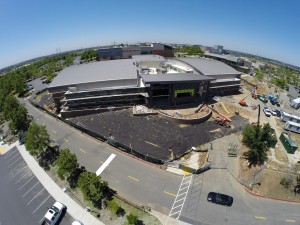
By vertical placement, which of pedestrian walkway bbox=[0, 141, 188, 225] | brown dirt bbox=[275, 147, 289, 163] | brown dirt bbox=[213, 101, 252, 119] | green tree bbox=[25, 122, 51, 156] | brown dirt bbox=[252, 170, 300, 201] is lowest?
brown dirt bbox=[252, 170, 300, 201]

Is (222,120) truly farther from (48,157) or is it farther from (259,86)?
(48,157)

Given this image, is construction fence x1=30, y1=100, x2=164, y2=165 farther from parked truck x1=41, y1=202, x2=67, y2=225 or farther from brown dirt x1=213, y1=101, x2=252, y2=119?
brown dirt x1=213, y1=101, x2=252, y2=119

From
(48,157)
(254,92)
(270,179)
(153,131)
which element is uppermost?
(254,92)

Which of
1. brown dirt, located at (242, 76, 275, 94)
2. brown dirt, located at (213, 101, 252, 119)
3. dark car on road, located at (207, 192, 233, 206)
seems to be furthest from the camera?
brown dirt, located at (242, 76, 275, 94)

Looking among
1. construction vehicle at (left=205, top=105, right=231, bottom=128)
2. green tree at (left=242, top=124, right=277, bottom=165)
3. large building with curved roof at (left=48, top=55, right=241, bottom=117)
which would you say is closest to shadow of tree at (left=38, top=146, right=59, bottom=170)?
large building with curved roof at (left=48, top=55, right=241, bottom=117)

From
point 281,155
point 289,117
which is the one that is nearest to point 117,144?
point 281,155

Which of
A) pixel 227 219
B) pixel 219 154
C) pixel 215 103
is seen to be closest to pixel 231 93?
pixel 215 103

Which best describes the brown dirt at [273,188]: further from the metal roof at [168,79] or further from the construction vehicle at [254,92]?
the construction vehicle at [254,92]
